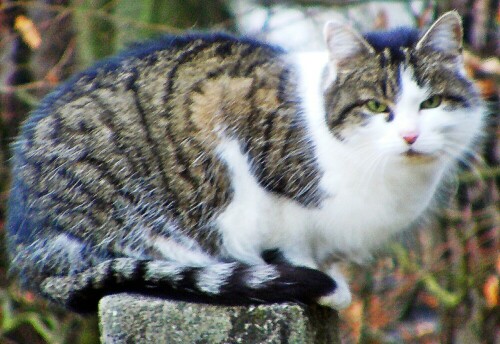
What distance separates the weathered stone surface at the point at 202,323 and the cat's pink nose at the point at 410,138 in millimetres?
517

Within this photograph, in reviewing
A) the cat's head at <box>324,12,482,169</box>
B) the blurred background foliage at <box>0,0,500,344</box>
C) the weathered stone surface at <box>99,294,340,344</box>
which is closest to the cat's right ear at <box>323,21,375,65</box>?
the cat's head at <box>324,12,482,169</box>

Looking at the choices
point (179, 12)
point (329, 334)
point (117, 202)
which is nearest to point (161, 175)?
point (117, 202)

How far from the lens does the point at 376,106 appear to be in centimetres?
235

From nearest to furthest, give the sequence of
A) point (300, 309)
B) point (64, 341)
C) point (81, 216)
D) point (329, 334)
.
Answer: point (300, 309), point (329, 334), point (81, 216), point (64, 341)

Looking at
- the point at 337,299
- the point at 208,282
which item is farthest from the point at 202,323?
the point at 337,299

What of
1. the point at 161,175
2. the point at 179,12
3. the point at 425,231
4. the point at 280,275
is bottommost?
the point at 280,275

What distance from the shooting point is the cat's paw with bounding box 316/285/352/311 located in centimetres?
222

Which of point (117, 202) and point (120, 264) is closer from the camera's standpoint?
point (120, 264)

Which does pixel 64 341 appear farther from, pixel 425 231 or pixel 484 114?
pixel 484 114

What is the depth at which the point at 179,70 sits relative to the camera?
2674mm

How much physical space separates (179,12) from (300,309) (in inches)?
95.5

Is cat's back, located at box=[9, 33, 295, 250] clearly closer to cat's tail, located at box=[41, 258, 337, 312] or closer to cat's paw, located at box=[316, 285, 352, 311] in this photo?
cat's tail, located at box=[41, 258, 337, 312]

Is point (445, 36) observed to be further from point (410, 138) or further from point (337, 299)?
point (337, 299)

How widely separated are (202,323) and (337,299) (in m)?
0.38
